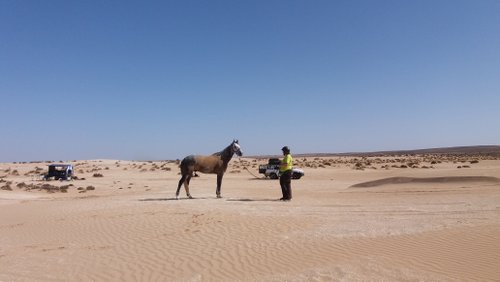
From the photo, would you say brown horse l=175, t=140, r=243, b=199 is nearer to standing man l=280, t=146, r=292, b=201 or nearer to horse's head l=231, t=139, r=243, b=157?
horse's head l=231, t=139, r=243, b=157

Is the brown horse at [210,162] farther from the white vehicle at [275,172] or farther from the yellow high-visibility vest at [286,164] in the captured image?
the white vehicle at [275,172]

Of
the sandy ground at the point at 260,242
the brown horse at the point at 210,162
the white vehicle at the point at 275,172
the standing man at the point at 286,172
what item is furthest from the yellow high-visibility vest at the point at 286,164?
the white vehicle at the point at 275,172

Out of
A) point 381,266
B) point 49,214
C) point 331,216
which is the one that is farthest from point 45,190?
point 381,266

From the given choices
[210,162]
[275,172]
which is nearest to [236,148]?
[210,162]

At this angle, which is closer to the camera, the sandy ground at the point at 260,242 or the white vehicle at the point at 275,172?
the sandy ground at the point at 260,242

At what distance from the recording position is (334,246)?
868 cm

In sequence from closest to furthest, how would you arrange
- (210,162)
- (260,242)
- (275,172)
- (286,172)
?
(260,242), (286,172), (210,162), (275,172)

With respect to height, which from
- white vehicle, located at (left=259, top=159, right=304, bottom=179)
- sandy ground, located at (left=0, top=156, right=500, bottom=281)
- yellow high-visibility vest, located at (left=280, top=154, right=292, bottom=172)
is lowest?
sandy ground, located at (left=0, top=156, right=500, bottom=281)

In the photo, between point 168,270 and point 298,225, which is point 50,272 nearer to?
point 168,270

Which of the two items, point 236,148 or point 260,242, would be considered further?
point 236,148

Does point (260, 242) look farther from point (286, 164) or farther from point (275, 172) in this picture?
point (275, 172)

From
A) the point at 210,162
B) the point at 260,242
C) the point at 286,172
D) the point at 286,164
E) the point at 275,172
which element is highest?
the point at 210,162

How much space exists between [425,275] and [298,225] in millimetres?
4577

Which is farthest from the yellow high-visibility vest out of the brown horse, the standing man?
the brown horse
